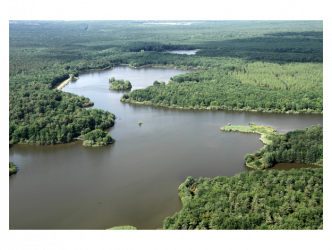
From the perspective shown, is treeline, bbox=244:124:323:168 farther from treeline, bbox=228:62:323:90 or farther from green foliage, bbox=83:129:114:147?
treeline, bbox=228:62:323:90

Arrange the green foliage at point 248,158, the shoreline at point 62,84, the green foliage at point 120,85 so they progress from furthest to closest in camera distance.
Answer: the shoreline at point 62,84, the green foliage at point 120,85, the green foliage at point 248,158

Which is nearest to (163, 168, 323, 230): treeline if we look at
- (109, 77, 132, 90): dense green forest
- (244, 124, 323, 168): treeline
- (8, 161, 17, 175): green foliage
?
(244, 124, 323, 168): treeline

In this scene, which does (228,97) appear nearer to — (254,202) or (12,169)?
(254,202)

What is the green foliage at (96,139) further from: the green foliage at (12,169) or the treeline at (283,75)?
the treeline at (283,75)

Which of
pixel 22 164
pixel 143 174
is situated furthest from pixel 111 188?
pixel 22 164

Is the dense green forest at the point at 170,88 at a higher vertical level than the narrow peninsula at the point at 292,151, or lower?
higher

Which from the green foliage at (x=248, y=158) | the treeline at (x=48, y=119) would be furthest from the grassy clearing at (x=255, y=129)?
the treeline at (x=48, y=119)

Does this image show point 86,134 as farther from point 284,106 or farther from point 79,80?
point 79,80
